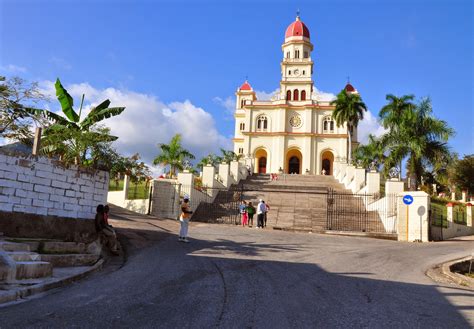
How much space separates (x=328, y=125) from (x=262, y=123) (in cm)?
862

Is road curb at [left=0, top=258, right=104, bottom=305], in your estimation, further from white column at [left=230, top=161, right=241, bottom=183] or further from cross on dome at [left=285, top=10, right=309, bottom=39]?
cross on dome at [left=285, top=10, right=309, bottom=39]

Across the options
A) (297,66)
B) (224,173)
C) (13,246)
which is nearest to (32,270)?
(13,246)

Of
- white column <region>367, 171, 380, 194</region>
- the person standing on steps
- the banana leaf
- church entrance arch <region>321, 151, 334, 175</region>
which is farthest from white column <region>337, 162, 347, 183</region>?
the person standing on steps

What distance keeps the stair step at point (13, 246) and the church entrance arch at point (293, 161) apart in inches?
1841

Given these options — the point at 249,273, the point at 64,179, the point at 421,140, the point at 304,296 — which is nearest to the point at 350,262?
the point at 249,273

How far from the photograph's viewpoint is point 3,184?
9438mm

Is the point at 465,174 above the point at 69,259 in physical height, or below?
above

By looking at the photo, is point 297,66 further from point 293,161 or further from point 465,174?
point 465,174

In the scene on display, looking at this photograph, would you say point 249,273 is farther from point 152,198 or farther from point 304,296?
point 152,198

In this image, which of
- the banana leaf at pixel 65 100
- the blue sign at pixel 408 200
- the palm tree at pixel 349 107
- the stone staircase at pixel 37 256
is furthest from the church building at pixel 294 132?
the stone staircase at pixel 37 256

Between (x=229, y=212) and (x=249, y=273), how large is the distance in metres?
15.8

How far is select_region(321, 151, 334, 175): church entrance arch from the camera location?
53812mm

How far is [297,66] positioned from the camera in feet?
192

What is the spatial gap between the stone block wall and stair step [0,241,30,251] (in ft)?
4.29
